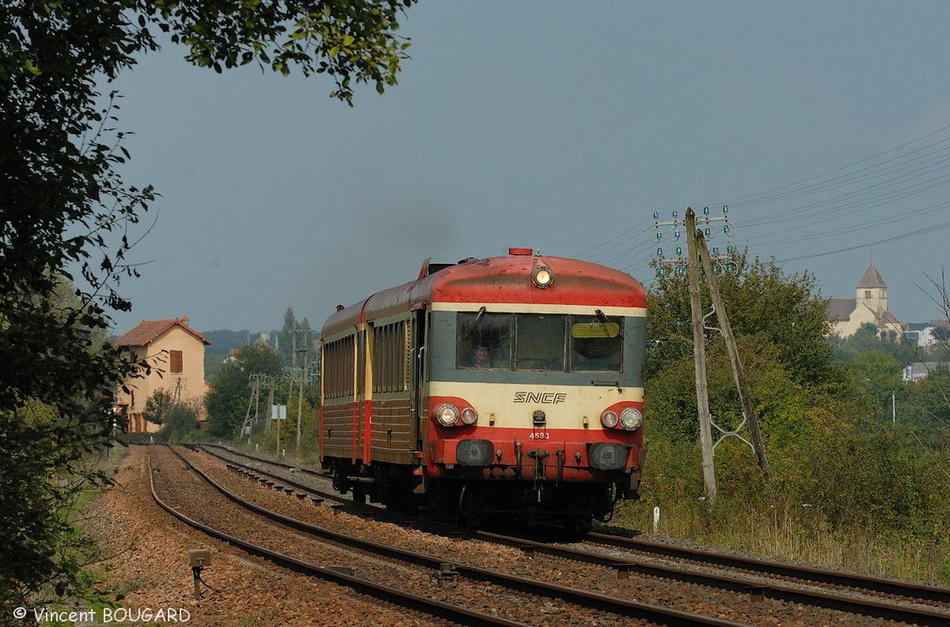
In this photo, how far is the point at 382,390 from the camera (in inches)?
707

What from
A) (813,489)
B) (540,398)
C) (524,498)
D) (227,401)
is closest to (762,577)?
(540,398)

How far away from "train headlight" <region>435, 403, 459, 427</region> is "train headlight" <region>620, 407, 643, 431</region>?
6.26ft

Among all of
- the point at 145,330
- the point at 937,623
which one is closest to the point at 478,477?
the point at 937,623

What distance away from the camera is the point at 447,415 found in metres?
14.8

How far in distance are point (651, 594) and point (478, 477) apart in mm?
4078

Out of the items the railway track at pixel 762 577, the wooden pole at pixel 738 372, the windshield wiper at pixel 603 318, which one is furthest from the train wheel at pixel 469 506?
the wooden pole at pixel 738 372

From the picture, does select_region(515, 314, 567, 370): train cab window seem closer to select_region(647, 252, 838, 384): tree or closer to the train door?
the train door

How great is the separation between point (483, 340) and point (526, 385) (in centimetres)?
72

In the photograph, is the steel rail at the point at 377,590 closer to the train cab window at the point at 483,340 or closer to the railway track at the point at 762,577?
the railway track at the point at 762,577

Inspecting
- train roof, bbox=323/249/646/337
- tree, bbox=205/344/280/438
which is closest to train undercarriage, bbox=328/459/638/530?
train roof, bbox=323/249/646/337

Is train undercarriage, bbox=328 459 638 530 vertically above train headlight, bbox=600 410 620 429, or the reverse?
train headlight, bbox=600 410 620 429

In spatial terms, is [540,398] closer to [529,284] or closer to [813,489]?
[529,284]

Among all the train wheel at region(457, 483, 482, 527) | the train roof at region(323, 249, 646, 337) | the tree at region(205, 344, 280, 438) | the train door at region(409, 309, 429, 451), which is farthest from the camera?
the tree at region(205, 344, 280, 438)

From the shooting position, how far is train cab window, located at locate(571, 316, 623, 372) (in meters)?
15.3
